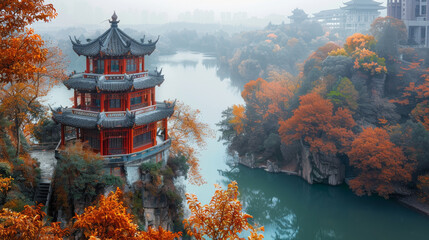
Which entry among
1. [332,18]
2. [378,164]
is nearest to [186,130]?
[378,164]

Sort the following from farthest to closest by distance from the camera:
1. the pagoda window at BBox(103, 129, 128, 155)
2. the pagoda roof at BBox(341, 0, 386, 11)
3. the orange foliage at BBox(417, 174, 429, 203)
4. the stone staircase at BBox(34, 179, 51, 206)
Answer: the pagoda roof at BBox(341, 0, 386, 11) < the orange foliage at BBox(417, 174, 429, 203) < the pagoda window at BBox(103, 129, 128, 155) < the stone staircase at BBox(34, 179, 51, 206)

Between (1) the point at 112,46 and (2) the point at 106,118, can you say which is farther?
(1) the point at 112,46

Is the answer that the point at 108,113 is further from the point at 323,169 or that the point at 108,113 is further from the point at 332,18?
the point at 332,18

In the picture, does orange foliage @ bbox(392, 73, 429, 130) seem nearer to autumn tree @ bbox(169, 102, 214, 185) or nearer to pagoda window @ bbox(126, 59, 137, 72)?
autumn tree @ bbox(169, 102, 214, 185)

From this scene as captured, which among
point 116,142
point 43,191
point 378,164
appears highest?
point 116,142

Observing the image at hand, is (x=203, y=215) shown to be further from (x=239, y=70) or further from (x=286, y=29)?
(x=286, y=29)

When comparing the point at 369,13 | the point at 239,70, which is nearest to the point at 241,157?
the point at 239,70

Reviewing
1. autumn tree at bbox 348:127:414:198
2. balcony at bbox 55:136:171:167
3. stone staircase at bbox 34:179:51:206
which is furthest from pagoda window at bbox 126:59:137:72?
autumn tree at bbox 348:127:414:198
